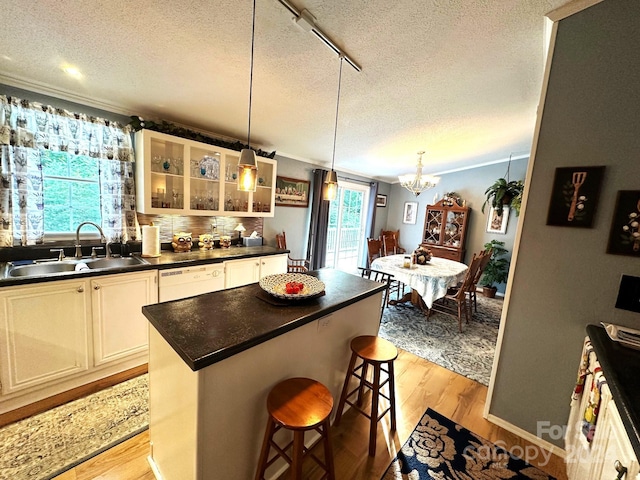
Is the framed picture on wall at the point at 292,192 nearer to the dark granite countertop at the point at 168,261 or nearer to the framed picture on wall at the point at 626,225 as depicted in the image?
the dark granite countertop at the point at 168,261

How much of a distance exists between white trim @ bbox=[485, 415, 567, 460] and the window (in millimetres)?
3773

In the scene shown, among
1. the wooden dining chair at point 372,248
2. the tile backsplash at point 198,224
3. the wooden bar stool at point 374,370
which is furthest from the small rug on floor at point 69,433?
the wooden dining chair at point 372,248

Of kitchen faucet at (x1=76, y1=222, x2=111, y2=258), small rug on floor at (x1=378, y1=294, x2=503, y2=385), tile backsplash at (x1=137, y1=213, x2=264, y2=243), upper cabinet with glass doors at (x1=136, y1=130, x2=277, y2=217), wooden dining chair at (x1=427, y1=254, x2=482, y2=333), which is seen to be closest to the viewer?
kitchen faucet at (x1=76, y1=222, x2=111, y2=258)

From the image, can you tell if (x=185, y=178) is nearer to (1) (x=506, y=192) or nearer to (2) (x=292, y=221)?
(2) (x=292, y=221)

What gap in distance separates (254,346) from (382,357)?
851 millimetres

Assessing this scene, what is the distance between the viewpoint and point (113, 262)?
236 centimetres

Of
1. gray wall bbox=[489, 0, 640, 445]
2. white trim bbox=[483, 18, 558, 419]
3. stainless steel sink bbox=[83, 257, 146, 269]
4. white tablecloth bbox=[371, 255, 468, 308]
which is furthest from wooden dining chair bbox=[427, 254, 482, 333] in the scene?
stainless steel sink bbox=[83, 257, 146, 269]

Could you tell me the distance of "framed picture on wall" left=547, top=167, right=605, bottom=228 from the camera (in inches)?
59.2

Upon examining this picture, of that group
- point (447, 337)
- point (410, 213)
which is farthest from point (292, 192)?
point (410, 213)

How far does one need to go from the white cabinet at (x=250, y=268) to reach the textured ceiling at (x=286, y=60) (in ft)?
5.15

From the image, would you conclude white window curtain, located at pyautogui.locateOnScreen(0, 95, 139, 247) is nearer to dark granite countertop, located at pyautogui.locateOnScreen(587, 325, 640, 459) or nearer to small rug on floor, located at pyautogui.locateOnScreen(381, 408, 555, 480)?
small rug on floor, located at pyautogui.locateOnScreen(381, 408, 555, 480)

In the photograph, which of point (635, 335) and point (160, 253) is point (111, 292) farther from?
point (635, 335)

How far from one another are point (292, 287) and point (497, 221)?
16.7 feet

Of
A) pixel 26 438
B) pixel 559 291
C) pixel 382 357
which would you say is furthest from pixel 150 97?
pixel 559 291
